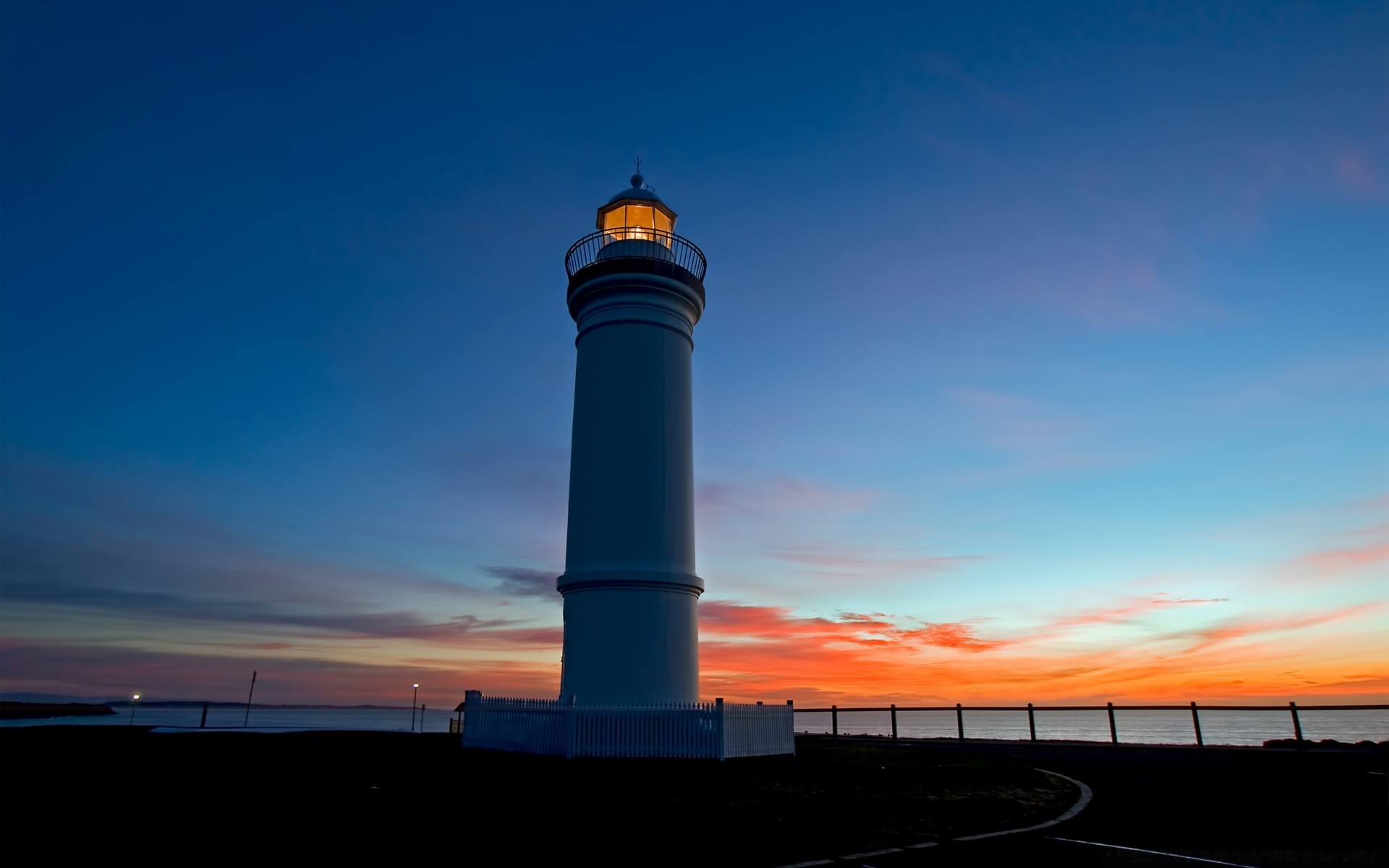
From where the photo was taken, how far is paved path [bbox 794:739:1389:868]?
6961 mm

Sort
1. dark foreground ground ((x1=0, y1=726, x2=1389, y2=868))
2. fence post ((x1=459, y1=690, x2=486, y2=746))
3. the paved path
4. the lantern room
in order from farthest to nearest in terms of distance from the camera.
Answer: the lantern room → fence post ((x1=459, y1=690, x2=486, y2=746)) → dark foreground ground ((x1=0, y1=726, x2=1389, y2=868)) → the paved path

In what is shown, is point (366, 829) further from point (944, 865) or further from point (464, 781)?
point (944, 865)

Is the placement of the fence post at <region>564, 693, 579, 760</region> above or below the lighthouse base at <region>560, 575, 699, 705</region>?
below

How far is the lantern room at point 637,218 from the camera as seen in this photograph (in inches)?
810

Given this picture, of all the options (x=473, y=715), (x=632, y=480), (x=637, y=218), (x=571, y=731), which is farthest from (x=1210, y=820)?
(x=637, y=218)

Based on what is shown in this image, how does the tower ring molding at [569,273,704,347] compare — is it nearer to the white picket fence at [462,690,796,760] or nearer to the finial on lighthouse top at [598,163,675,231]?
the finial on lighthouse top at [598,163,675,231]

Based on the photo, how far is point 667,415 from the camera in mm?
19000

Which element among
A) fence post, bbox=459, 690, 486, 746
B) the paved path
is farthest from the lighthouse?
the paved path

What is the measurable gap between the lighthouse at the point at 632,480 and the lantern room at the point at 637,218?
0.09 metres

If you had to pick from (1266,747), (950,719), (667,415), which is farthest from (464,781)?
(950,719)

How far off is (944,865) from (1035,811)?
371cm

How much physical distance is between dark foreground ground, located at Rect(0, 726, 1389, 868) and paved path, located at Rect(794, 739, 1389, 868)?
4cm

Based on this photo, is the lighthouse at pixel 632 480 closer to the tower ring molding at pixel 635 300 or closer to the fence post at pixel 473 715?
the tower ring molding at pixel 635 300

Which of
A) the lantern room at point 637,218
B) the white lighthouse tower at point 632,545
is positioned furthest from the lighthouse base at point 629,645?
the lantern room at point 637,218
